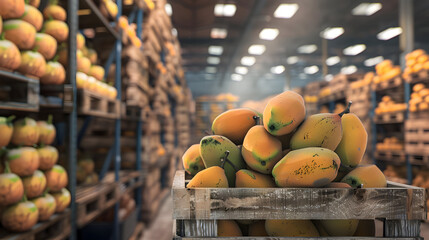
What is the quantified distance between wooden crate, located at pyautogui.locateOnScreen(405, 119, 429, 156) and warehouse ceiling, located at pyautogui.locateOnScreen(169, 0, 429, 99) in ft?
17.9

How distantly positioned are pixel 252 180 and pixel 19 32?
178cm

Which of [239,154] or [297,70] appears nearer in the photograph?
[239,154]

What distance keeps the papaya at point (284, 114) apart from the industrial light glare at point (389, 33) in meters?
13.6

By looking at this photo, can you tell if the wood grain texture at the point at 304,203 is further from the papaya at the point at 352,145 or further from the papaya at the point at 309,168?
the papaya at the point at 352,145

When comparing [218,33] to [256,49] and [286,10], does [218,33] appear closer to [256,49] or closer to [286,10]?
[256,49]

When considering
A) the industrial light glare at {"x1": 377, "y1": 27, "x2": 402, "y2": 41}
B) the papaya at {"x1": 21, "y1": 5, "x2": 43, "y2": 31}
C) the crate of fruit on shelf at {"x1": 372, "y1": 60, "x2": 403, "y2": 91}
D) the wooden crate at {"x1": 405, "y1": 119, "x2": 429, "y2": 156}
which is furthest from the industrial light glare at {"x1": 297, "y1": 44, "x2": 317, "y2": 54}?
the papaya at {"x1": 21, "y1": 5, "x2": 43, "y2": 31}

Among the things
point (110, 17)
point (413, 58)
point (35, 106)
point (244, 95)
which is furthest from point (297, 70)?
point (35, 106)

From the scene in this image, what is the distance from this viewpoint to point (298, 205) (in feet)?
3.32

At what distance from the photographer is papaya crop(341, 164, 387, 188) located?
1.12m

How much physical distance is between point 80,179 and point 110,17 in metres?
1.87

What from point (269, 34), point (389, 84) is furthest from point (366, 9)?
point (389, 84)

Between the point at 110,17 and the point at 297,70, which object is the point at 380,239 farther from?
the point at 297,70

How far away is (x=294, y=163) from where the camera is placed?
1.03 meters

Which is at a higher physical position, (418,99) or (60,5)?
(60,5)
